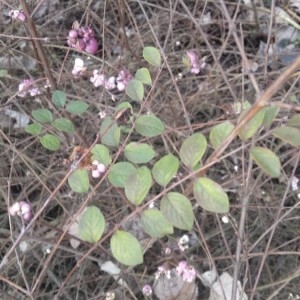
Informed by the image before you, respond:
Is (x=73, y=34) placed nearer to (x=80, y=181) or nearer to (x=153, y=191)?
(x=80, y=181)

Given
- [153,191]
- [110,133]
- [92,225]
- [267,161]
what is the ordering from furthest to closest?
[153,191], [110,133], [92,225], [267,161]

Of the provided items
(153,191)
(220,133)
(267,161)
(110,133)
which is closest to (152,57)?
(110,133)

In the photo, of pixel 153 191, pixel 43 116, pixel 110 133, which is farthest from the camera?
pixel 153 191

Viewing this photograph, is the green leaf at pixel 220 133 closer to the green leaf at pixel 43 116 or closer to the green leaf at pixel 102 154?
the green leaf at pixel 102 154

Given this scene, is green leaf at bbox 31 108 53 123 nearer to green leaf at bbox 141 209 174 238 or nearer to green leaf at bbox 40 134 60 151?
green leaf at bbox 40 134 60 151

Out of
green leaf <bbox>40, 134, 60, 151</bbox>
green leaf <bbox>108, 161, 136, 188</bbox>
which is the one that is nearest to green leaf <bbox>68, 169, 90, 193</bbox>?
green leaf <bbox>108, 161, 136, 188</bbox>

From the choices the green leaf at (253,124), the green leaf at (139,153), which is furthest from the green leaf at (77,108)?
the green leaf at (253,124)
